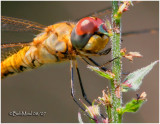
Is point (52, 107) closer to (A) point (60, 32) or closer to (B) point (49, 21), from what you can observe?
(B) point (49, 21)

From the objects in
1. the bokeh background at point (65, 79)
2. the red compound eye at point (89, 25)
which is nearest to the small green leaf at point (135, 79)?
the red compound eye at point (89, 25)

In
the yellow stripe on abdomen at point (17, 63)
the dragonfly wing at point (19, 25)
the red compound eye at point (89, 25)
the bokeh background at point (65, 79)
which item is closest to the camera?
the red compound eye at point (89, 25)

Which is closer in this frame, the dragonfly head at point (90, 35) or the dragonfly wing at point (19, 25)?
the dragonfly head at point (90, 35)

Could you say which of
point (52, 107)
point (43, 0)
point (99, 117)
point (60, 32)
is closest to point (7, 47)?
point (60, 32)

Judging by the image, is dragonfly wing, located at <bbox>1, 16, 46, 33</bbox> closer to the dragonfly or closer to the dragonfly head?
the dragonfly

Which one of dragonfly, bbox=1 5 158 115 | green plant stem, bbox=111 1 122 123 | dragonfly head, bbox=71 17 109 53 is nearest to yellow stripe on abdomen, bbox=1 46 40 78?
dragonfly, bbox=1 5 158 115

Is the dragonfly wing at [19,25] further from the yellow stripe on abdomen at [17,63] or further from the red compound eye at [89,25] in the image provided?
the red compound eye at [89,25]
